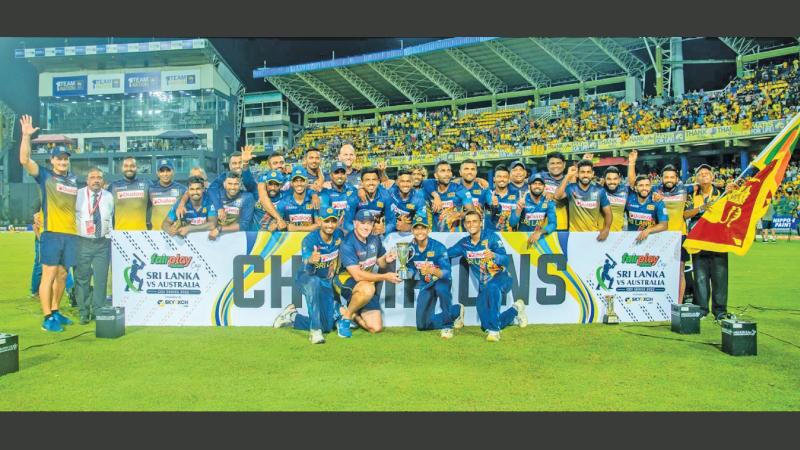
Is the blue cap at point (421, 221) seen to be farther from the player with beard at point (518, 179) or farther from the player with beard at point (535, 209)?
the player with beard at point (518, 179)

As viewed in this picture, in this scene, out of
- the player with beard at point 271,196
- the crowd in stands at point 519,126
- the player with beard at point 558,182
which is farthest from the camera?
the crowd in stands at point 519,126

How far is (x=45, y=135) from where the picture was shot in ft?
28.3

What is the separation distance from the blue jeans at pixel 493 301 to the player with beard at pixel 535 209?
1003mm

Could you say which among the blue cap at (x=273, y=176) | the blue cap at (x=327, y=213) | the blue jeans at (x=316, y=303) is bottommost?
the blue jeans at (x=316, y=303)

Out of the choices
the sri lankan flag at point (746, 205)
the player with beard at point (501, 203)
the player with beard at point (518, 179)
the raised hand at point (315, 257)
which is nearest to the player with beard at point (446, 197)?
the player with beard at point (501, 203)

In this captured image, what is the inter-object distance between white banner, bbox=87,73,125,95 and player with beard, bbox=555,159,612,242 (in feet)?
24.8

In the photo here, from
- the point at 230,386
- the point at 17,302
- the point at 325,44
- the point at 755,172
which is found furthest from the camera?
the point at 17,302

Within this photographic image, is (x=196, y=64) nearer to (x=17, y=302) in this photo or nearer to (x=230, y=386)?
(x=17, y=302)

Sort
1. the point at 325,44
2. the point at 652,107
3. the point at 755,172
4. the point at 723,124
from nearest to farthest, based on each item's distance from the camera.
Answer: the point at 755,172 < the point at 325,44 < the point at 652,107 < the point at 723,124

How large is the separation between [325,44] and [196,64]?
2312 millimetres

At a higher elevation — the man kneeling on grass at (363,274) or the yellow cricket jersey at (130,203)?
the yellow cricket jersey at (130,203)

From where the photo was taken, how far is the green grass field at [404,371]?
153 inches

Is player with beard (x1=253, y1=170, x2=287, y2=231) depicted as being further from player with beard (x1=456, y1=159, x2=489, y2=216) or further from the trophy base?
the trophy base

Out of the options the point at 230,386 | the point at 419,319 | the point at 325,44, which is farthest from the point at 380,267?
the point at 325,44
